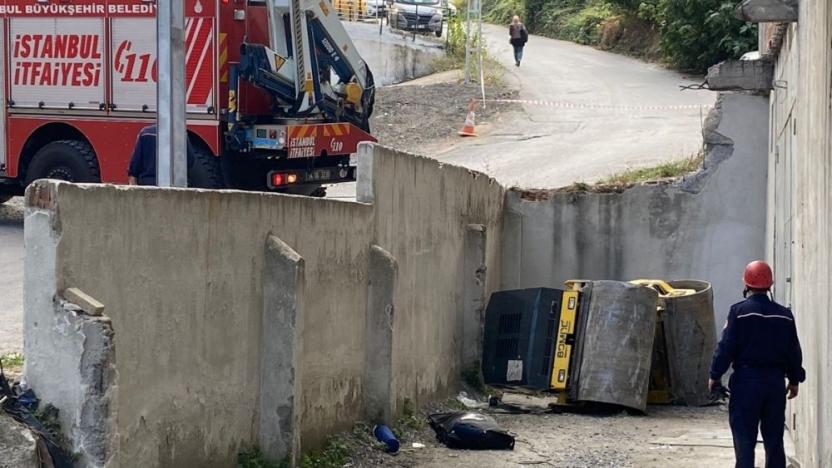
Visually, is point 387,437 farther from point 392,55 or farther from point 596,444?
point 392,55

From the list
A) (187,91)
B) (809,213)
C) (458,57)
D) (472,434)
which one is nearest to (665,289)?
(472,434)

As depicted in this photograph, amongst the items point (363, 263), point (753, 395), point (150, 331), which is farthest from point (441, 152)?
point (150, 331)

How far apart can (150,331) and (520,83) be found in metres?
25.7

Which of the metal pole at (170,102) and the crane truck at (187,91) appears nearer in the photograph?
the metal pole at (170,102)

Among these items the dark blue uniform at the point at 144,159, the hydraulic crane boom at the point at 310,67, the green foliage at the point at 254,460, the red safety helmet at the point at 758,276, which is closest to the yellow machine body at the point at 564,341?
the hydraulic crane boom at the point at 310,67

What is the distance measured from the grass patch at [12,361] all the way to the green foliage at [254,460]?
1.47 meters

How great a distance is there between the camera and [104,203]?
605 cm

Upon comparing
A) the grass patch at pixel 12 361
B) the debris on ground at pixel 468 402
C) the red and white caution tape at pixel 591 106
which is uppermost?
the red and white caution tape at pixel 591 106

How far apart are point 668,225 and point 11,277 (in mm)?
8027

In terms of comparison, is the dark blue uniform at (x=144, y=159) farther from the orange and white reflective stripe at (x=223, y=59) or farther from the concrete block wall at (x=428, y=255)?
the orange and white reflective stripe at (x=223, y=59)

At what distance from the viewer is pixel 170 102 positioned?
30.9 ft

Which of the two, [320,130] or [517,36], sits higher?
[517,36]

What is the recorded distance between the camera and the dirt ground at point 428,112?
1002 inches

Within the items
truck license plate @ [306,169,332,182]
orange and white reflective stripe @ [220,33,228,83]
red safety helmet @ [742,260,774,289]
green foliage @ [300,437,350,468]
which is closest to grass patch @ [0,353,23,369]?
green foliage @ [300,437,350,468]
